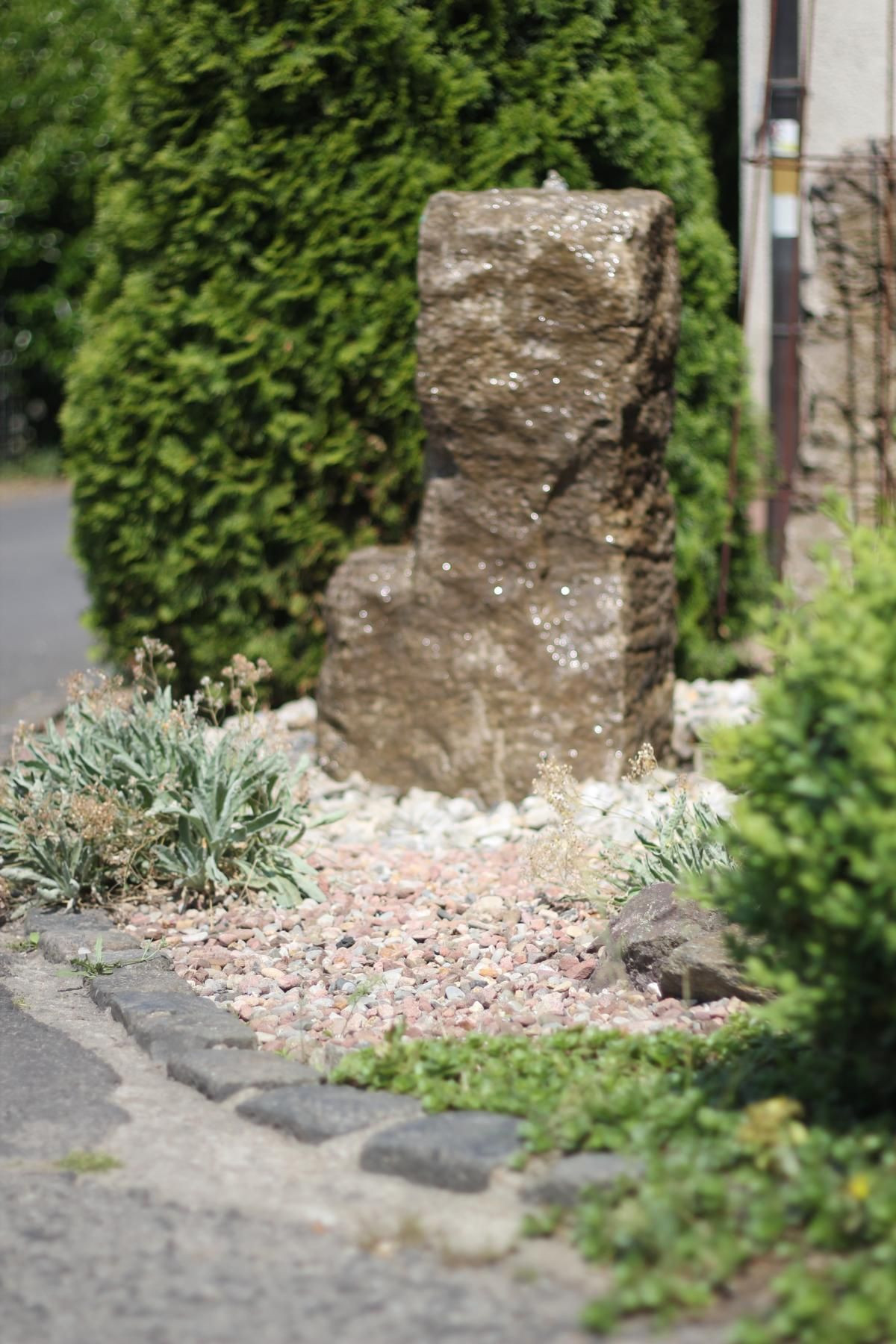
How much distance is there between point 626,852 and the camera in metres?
4.27

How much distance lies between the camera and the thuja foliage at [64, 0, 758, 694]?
18.3 ft

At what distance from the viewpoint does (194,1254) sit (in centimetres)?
255

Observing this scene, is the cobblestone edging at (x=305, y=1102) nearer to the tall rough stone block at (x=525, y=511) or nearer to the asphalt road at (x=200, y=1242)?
the asphalt road at (x=200, y=1242)

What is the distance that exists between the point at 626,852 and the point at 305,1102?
4.97 feet

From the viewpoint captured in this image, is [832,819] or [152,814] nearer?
[832,819]

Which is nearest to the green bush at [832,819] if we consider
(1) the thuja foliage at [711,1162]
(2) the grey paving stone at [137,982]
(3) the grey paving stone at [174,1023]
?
(1) the thuja foliage at [711,1162]

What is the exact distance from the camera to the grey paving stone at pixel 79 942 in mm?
3967

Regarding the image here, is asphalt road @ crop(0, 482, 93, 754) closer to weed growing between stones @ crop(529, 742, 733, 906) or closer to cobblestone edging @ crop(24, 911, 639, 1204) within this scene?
cobblestone edging @ crop(24, 911, 639, 1204)

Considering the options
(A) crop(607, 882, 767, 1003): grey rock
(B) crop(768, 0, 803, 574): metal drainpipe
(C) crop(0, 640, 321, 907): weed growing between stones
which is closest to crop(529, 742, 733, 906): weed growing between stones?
(A) crop(607, 882, 767, 1003): grey rock

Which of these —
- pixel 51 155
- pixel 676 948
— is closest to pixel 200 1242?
pixel 676 948

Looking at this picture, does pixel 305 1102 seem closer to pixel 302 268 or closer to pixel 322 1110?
pixel 322 1110

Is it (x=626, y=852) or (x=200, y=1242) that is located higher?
(x=200, y=1242)

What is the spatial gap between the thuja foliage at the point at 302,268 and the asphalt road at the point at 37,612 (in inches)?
31.5

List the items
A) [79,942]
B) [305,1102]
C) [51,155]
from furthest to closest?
1. [51,155]
2. [79,942]
3. [305,1102]
